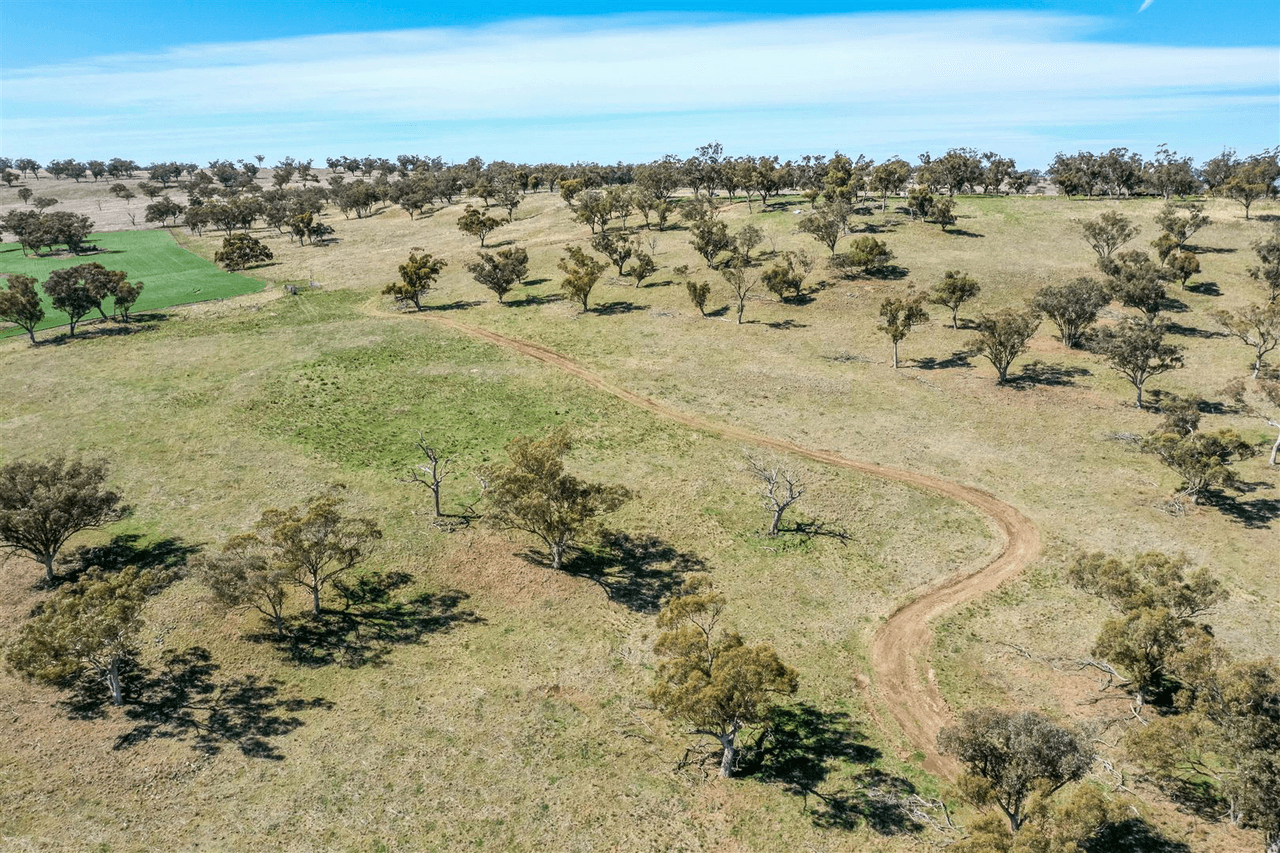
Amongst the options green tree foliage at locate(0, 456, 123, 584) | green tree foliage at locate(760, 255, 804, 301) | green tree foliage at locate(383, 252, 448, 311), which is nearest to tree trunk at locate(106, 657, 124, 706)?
green tree foliage at locate(0, 456, 123, 584)

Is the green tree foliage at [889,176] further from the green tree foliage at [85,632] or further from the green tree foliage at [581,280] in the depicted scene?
the green tree foliage at [85,632]

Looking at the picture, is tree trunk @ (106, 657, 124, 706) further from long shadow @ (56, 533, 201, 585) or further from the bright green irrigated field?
the bright green irrigated field

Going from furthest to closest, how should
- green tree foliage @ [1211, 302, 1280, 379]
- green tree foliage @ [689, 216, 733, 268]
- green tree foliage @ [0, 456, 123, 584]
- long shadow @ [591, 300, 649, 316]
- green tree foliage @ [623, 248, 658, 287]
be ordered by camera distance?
green tree foliage @ [623, 248, 658, 287], green tree foliage @ [689, 216, 733, 268], long shadow @ [591, 300, 649, 316], green tree foliage @ [1211, 302, 1280, 379], green tree foliage @ [0, 456, 123, 584]

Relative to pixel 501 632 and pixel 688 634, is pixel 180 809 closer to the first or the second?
pixel 501 632

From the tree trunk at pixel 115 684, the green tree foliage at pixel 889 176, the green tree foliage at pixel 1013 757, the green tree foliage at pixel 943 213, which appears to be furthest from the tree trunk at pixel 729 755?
the green tree foliage at pixel 889 176

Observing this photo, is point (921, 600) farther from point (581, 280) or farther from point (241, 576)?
point (581, 280)

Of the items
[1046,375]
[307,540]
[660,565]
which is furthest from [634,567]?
[1046,375]

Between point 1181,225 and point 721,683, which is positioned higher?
point 1181,225
